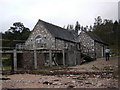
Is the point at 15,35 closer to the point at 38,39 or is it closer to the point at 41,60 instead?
the point at 38,39

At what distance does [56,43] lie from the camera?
39250 mm

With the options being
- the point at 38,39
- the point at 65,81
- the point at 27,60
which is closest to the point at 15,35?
the point at 38,39

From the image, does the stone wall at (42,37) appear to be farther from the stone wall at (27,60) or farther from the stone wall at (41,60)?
the stone wall at (41,60)

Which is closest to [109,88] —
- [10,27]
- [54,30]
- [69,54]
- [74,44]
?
[69,54]

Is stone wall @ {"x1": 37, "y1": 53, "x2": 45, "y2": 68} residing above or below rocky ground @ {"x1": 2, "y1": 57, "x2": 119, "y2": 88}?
above

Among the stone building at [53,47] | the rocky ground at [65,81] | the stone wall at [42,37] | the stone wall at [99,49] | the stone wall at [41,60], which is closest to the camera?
the rocky ground at [65,81]

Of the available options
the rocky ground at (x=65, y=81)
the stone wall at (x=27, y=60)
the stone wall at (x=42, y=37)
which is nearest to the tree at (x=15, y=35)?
the stone wall at (x=42, y=37)

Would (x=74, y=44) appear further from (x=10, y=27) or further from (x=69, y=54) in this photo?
(x=10, y=27)

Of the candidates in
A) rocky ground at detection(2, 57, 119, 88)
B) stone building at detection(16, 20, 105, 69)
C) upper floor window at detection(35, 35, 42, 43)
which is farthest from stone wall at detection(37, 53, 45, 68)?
rocky ground at detection(2, 57, 119, 88)

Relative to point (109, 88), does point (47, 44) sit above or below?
above

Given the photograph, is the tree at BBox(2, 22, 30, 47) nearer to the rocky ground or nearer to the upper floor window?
the upper floor window

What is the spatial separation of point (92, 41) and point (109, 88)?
122ft

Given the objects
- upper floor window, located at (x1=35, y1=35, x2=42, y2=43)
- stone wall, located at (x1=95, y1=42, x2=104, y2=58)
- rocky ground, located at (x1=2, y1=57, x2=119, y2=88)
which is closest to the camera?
rocky ground, located at (x1=2, y1=57, x2=119, y2=88)

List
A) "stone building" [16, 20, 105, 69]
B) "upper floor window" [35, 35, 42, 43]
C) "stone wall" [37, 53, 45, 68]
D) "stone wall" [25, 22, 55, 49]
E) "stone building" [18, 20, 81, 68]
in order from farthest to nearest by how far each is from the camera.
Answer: "upper floor window" [35, 35, 42, 43] → "stone wall" [25, 22, 55, 49] → "stone building" [18, 20, 81, 68] → "stone wall" [37, 53, 45, 68] → "stone building" [16, 20, 105, 69]
